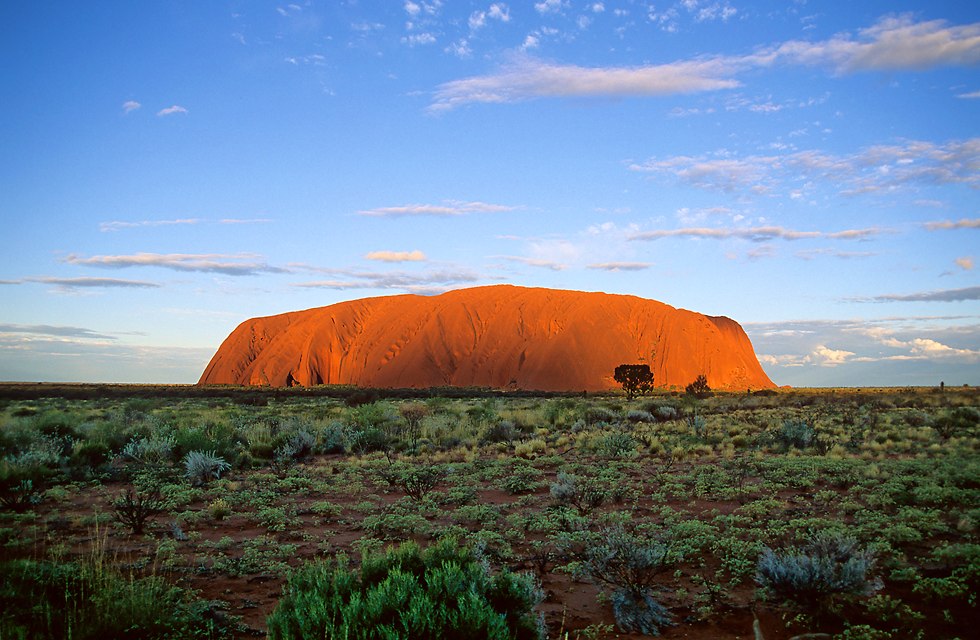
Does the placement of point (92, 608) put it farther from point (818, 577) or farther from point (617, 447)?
point (617, 447)

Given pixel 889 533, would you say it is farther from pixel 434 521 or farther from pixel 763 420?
pixel 763 420

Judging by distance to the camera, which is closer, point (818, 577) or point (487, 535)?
point (818, 577)

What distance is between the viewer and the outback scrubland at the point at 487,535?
5.30m

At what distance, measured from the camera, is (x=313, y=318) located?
99312 mm

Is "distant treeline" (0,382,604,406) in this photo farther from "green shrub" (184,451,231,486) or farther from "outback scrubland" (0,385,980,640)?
"green shrub" (184,451,231,486)

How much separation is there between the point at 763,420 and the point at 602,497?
1511 centimetres

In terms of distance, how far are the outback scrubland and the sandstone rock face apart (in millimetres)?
60287

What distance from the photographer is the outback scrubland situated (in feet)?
17.4

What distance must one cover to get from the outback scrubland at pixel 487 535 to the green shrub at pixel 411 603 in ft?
0.08

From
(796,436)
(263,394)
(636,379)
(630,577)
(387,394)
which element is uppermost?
(636,379)

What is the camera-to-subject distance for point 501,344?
83.5 m

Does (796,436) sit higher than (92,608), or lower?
higher

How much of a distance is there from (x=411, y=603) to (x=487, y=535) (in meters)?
4.50

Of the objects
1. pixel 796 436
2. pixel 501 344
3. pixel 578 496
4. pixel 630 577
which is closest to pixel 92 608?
pixel 630 577
